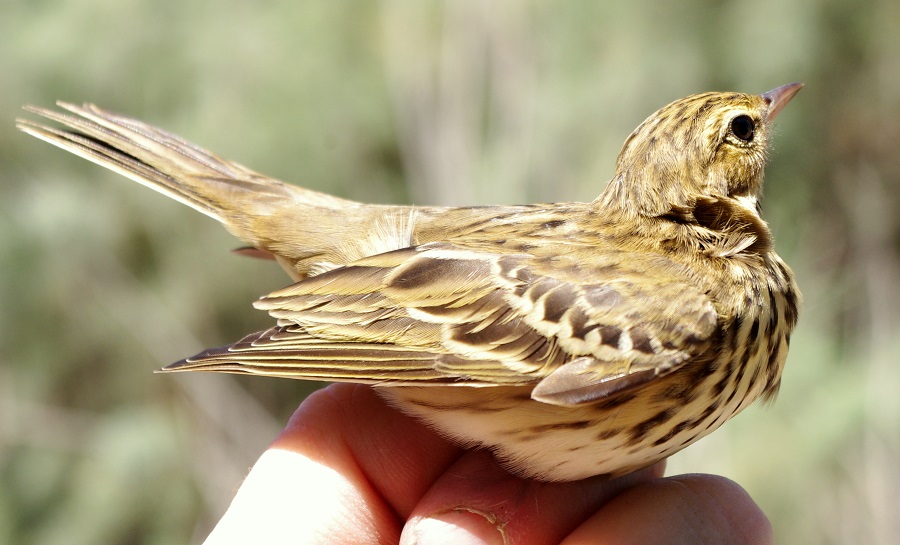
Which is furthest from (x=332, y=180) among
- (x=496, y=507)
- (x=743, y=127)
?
(x=496, y=507)

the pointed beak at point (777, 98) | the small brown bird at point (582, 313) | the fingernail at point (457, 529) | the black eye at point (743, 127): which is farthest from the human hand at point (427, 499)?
the pointed beak at point (777, 98)

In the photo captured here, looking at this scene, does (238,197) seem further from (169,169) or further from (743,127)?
(743,127)

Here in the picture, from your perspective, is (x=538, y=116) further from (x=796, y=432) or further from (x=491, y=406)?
(x=491, y=406)

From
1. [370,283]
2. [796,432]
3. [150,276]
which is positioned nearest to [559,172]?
[796,432]

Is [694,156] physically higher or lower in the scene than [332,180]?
lower

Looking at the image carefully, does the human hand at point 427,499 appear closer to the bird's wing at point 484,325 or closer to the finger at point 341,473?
the finger at point 341,473

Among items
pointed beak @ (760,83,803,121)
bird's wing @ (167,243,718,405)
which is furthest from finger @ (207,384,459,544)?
pointed beak @ (760,83,803,121)
